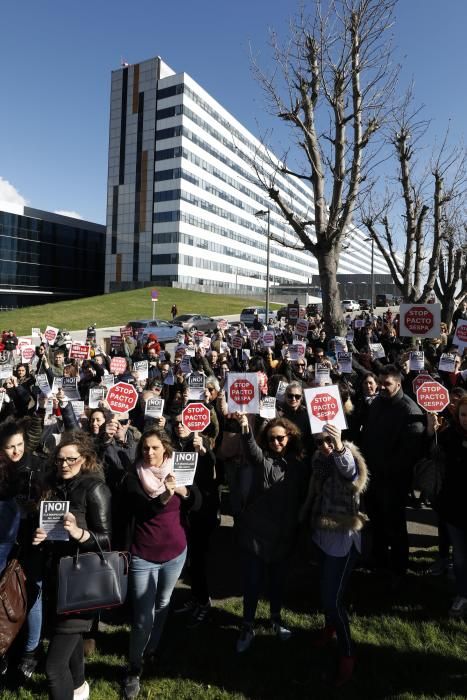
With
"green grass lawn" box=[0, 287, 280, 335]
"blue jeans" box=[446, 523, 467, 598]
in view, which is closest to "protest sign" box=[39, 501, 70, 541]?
"blue jeans" box=[446, 523, 467, 598]

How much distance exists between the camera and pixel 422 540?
17.9 ft

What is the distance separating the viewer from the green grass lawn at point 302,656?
10.6 ft

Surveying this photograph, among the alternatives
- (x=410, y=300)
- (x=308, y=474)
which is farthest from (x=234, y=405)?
(x=410, y=300)

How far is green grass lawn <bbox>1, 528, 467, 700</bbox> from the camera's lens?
127 inches

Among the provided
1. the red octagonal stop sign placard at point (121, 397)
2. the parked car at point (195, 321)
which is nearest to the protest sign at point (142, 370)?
the red octagonal stop sign placard at point (121, 397)

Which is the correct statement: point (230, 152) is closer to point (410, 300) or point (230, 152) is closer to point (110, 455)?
point (410, 300)

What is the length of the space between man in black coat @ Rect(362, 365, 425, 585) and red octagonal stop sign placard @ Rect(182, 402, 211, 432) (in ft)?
5.70

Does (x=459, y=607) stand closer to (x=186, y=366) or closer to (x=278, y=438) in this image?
(x=278, y=438)

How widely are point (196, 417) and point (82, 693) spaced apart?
2.21 m

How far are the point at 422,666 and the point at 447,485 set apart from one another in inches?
53.2

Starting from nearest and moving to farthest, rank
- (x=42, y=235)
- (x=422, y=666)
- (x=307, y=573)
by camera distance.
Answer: (x=422, y=666) < (x=307, y=573) < (x=42, y=235)

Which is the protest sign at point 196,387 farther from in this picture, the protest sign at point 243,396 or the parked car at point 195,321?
the parked car at point 195,321

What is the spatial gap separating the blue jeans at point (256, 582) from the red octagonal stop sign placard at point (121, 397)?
274cm

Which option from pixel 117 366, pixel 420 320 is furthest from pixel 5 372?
pixel 420 320
